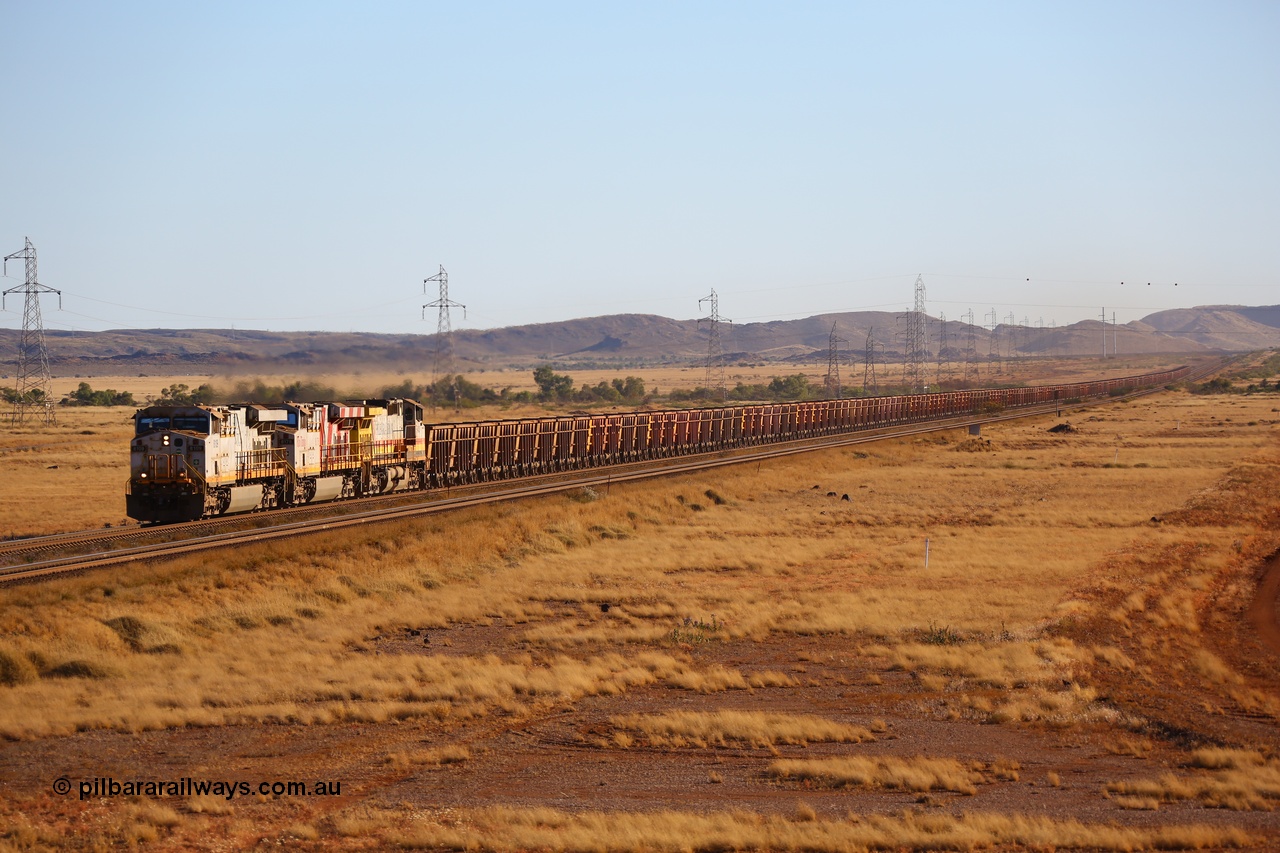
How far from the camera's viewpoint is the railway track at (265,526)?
27.9 m

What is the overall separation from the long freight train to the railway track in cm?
104

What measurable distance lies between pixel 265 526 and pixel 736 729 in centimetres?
2076

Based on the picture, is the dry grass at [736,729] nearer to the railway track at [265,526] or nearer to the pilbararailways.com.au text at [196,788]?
the pilbararailways.com.au text at [196,788]

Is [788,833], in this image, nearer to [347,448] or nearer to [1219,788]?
[1219,788]

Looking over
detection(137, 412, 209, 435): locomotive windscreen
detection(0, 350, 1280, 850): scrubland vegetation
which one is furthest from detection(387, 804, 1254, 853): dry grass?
detection(137, 412, 209, 435): locomotive windscreen

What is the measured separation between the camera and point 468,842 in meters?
13.4

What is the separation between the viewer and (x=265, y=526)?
112 ft

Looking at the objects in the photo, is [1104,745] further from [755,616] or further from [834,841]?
[755,616]

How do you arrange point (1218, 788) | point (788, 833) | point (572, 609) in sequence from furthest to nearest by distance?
point (572, 609) → point (1218, 788) → point (788, 833)

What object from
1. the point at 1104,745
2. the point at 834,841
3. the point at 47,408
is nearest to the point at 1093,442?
the point at 1104,745

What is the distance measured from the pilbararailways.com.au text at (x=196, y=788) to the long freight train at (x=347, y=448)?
1969cm

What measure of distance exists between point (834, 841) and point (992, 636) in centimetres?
1232

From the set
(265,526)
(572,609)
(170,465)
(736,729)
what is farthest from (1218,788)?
(170,465)

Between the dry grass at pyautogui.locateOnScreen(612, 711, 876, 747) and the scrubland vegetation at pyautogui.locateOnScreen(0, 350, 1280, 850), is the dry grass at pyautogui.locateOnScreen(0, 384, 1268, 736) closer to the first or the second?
the scrubland vegetation at pyautogui.locateOnScreen(0, 350, 1280, 850)
